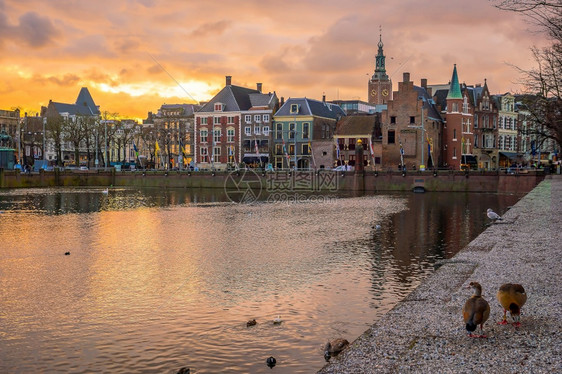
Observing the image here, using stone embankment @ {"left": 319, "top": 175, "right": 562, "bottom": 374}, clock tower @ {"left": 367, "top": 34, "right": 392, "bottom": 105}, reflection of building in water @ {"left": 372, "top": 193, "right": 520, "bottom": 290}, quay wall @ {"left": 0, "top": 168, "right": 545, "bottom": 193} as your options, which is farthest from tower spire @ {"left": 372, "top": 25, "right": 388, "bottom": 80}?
stone embankment @ {"left": 319, "top": 175, "right": 562, "bottom": 374}

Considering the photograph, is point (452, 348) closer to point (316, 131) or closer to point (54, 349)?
point (54, 349)

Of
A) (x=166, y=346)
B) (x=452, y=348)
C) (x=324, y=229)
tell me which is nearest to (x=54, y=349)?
(x=166, y=346)

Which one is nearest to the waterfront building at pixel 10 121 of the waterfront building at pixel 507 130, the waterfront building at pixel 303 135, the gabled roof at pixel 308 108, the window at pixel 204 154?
the window at pixel 204 154

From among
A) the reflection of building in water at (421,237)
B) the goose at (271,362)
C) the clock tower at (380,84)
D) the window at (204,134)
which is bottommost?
the goose at (271,362)

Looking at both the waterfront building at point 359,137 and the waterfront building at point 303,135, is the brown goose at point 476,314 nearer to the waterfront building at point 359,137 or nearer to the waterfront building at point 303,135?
the waterfront building at point 359,137

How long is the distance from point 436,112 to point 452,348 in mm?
93841

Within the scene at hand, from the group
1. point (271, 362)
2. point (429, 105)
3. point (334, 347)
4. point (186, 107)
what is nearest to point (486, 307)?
point (334, 347)

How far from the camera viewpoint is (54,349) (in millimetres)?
14297

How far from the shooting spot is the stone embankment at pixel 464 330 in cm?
973

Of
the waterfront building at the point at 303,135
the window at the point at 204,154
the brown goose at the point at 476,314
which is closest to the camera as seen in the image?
the brown goose at the point at 476,314

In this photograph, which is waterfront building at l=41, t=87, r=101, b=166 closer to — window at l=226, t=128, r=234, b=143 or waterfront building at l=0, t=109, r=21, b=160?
waterfront building at l=0, t=109, r=21, b=160

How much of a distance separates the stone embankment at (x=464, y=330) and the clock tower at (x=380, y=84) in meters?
165

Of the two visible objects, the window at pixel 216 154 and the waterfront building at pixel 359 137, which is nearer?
the waterfront building at pixel 359 137

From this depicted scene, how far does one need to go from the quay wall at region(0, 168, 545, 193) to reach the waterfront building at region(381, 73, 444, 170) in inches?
357
